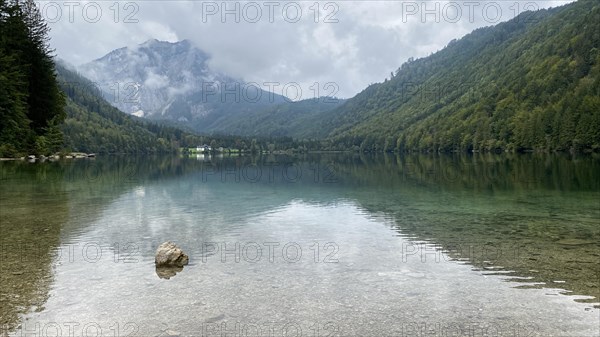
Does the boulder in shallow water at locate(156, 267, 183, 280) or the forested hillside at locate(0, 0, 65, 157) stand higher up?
the forested hillside at locate(0, 0, 65, 157)

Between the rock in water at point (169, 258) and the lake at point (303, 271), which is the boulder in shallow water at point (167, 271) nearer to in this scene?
the lake at point (303, 271)

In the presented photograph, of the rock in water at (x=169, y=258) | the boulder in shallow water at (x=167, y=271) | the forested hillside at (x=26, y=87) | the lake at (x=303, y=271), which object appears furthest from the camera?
the forested hillside at (x=26, y=87)

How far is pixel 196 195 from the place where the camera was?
4703 centimetres

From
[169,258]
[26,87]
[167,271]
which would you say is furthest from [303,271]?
[26,87]

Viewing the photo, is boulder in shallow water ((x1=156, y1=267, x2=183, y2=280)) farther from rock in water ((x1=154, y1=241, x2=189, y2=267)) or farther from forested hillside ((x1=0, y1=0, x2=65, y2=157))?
forested hillside ((x1=0, y1=0, x2=65, y2=157))

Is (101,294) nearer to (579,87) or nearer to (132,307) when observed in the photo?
(132,307)

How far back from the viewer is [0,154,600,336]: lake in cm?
1257

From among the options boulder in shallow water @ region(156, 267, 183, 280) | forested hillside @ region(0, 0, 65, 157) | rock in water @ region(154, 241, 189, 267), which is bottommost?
boulder in shallow water @ region(156, 267, 183, 280)

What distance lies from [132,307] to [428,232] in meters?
18.3

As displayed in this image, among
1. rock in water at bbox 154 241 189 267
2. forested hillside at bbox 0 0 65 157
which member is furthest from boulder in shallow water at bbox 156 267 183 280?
forested hillside at bbox 0 0 65 157

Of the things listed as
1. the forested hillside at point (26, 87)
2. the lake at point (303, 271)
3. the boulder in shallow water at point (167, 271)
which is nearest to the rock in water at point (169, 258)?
the boulder in shallow water at point (167, 271)

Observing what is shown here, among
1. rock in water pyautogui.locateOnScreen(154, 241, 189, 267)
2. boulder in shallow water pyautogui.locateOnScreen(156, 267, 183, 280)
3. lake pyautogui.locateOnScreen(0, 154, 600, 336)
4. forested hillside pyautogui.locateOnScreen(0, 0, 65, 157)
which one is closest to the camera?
lake pyautogui.locateOnScreen(0, 154, 600, 336)

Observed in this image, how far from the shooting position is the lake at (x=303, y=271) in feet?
41.2

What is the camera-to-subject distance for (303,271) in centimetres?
1812
